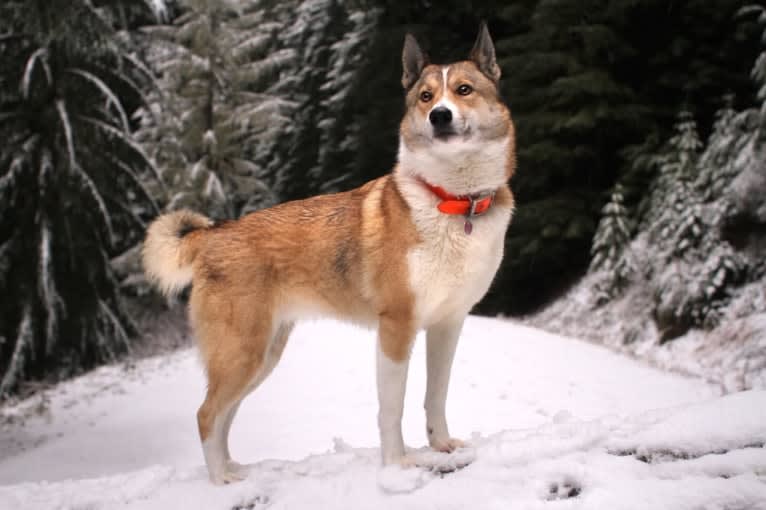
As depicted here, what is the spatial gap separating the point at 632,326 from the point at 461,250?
7.97 meters

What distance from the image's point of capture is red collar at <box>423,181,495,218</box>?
9.49 feet

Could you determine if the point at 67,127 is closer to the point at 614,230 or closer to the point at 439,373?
the point at 439,373

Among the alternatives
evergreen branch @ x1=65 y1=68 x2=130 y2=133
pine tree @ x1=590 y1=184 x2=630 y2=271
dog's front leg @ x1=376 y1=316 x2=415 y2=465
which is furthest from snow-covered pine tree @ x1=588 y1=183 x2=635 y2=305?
dog's front leg @ x1=376 y1=316 x2=415 y2=465

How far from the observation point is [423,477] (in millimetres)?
2621

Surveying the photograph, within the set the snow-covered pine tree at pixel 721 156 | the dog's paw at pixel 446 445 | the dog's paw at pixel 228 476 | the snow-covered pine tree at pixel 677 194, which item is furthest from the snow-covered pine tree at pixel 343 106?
the dog's paw at pixel 446 445

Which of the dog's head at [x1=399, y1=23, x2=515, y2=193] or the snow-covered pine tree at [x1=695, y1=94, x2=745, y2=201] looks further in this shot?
the snow-covered pine tree at [x1=695, y1=94, x2=745, y2=201]

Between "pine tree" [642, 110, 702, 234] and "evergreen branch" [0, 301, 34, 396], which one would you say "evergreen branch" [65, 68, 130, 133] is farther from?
"pine tree" [642, 110, 702, 234]

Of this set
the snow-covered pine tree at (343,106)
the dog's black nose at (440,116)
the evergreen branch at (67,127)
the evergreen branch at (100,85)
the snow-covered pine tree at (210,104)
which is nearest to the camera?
the dog's black nose at (440,116)

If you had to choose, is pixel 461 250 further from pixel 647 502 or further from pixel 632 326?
pixel 632 326

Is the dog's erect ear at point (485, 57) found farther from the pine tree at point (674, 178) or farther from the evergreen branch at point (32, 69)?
the evergreen branch at point (32, 69)

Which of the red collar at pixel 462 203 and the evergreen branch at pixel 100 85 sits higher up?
the red collar at pixel 462 203

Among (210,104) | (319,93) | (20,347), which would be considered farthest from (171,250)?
(319,93)

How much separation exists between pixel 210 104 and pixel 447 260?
15426 millimetres

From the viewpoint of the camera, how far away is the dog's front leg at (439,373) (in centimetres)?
320
